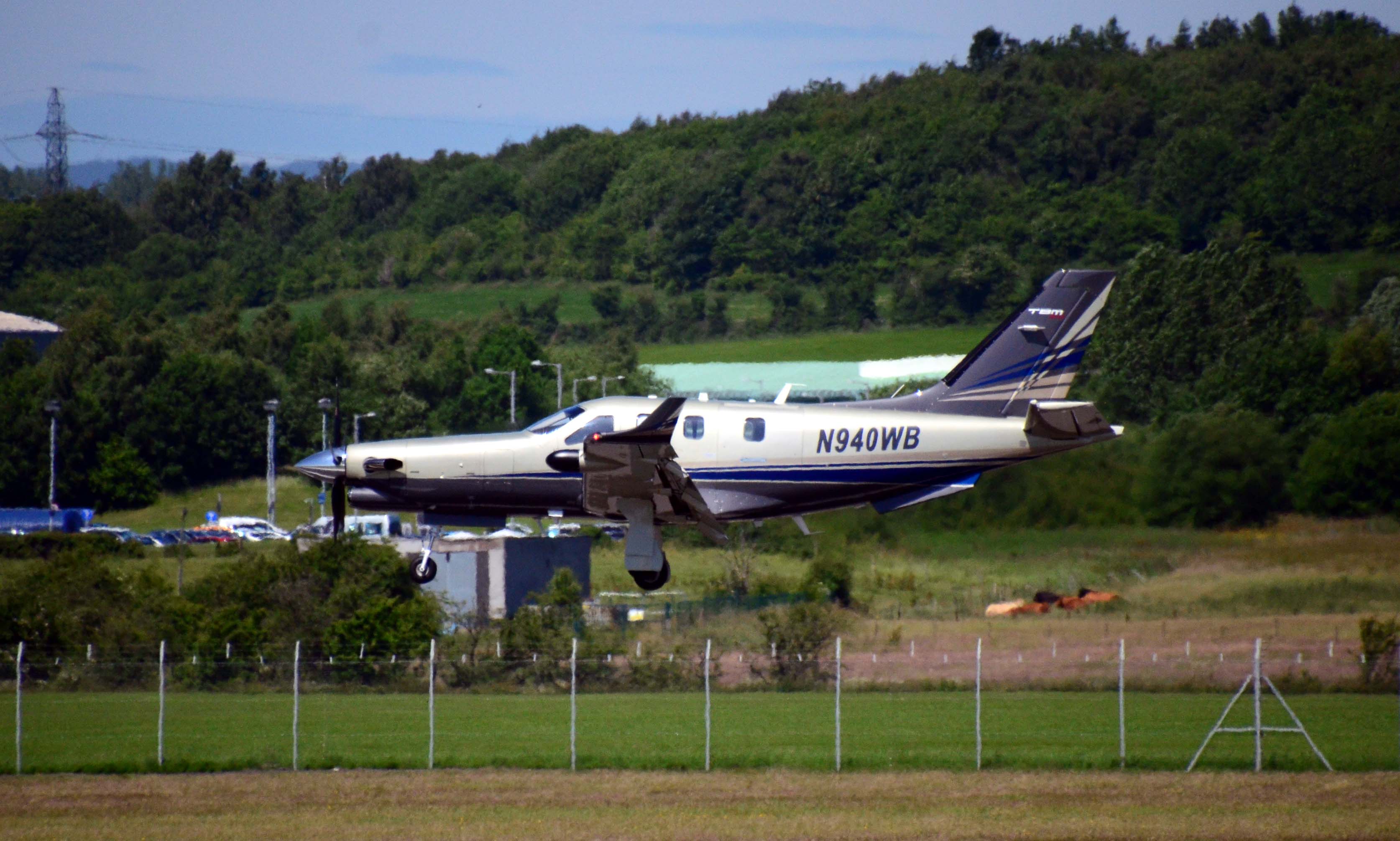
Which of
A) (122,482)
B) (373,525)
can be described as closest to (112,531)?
(122,482)

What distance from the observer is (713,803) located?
85.4 feet

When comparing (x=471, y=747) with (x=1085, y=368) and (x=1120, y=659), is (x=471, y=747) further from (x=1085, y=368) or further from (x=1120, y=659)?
(x=1085, y=368)

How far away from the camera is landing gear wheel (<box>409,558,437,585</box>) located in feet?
74.0

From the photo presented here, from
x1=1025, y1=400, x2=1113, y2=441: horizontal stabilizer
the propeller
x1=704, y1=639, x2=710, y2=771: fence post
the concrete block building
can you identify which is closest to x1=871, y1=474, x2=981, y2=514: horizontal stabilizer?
x1=1025, y1=400, x2=1113, y2=441: horizontal stabilizer

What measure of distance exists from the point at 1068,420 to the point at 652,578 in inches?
258

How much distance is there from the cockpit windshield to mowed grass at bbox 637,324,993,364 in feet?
129

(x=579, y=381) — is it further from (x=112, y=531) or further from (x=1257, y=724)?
(x=1257, y=724)

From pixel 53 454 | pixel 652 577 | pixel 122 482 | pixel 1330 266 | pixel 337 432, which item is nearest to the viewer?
pixel 652 577

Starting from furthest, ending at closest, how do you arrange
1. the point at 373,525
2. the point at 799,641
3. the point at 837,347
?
the point at 837,347 < the point at 373,525 < the point at 799,641

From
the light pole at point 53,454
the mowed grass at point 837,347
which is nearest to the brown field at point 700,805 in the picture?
the mowed grass at point 837,347

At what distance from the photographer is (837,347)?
68.9 m

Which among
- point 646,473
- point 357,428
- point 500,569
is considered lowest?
point 500,569

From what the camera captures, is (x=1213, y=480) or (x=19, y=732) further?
(x=1213, y=480)

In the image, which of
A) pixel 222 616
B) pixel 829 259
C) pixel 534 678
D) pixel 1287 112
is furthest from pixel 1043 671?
pixel 1287 112
